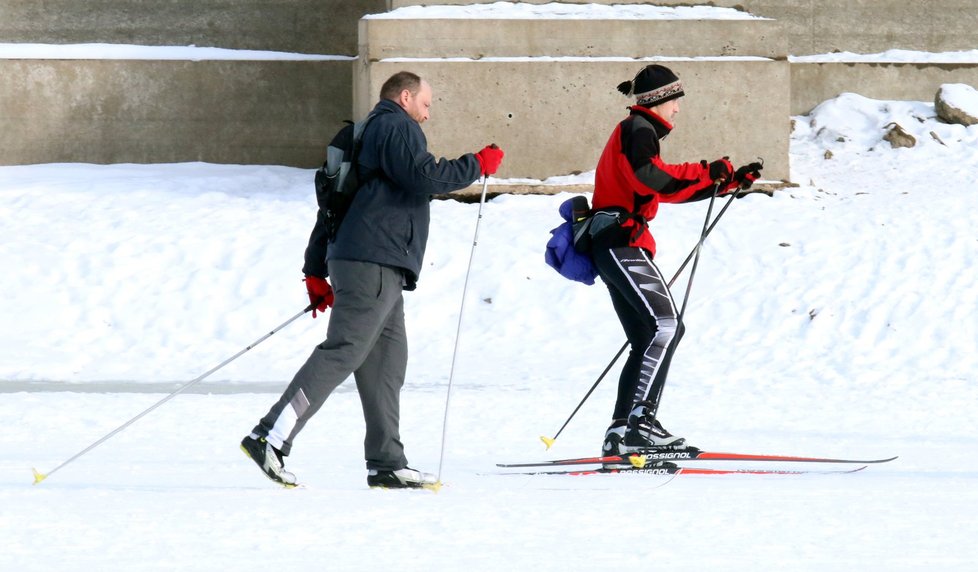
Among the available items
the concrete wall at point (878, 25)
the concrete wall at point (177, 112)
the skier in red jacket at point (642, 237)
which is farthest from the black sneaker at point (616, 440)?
the concrete wall at point (878, 25)

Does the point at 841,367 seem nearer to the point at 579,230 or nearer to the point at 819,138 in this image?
the point at 579,230

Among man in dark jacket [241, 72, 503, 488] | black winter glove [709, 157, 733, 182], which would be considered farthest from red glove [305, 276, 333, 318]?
black winter glove [709, 157, 733, 182]

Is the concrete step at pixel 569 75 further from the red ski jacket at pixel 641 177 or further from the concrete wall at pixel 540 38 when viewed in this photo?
the red ski jacket at pixel 641 177

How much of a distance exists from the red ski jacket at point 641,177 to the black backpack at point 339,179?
1.26 meters

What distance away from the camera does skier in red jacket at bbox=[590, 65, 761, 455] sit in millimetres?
6105

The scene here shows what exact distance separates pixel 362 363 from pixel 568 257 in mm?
1294

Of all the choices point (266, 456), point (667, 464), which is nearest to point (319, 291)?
point (266, 456)

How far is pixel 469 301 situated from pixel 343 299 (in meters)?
5.43

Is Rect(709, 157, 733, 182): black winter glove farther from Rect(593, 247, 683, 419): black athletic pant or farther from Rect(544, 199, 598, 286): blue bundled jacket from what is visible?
Rect(544, 199, 598, 286): blue bundled jacket

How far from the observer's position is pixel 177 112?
1424 centimetres

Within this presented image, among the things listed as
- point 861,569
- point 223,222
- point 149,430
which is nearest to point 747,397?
point 149,430

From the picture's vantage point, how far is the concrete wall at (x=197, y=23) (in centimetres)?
1462

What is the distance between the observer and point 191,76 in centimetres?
1424

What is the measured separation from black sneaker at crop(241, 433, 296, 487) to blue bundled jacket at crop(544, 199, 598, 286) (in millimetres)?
1725
